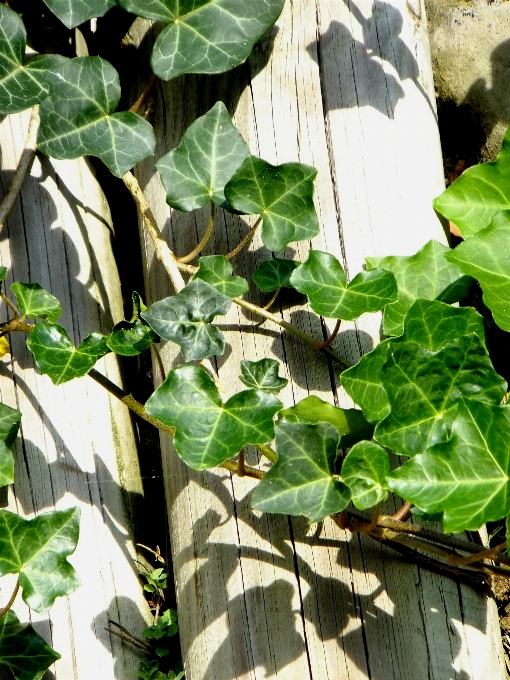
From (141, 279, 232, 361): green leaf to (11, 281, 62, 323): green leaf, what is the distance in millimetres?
326

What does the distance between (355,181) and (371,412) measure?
0.63 m

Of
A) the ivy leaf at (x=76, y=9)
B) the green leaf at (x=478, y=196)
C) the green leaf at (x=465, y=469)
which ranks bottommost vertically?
the green leaf at (x=465, y=469)

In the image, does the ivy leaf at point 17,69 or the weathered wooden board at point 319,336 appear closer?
the weathered wooden board at point 319,336

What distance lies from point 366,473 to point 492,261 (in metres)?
0.50

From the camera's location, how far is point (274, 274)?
1514mm

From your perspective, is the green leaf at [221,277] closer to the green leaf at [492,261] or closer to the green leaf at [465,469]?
the green leaf at [492,261]

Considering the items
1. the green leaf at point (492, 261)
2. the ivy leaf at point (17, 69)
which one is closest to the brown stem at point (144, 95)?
the ivy leaf at point (17, 69)

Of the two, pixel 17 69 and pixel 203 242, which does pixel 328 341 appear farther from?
pixel 17 69

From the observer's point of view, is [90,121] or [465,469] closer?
[465,469]

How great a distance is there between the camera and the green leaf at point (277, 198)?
144 centimetres

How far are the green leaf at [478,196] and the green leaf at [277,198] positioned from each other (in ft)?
1.00

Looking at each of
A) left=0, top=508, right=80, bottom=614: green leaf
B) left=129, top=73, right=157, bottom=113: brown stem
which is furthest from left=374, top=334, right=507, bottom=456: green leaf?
left=129, top=73, right=157, bottom=113: brown stem

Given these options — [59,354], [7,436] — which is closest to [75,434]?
[7,436]

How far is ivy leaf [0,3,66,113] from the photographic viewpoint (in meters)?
1.52
